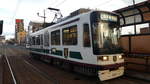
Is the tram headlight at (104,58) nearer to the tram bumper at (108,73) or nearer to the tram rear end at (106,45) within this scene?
the tram rear end at (106,45)

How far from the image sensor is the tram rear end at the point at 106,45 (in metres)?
7.65

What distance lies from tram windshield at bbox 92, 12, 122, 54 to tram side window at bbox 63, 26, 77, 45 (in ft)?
5.88

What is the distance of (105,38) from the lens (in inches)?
311

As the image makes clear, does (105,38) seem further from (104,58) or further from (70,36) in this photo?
(70,36)

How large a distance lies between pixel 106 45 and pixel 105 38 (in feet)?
1.04

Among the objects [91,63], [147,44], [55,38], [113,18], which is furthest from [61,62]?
[147,44]

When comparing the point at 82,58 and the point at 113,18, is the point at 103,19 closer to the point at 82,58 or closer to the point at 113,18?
the point at 113,18

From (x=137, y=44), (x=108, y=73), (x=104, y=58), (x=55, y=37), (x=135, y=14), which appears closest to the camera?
(x=104, y=58)

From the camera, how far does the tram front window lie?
25.3 ft

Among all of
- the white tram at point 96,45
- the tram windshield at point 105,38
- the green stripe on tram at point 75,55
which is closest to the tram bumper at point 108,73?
the white tram at point 96,45

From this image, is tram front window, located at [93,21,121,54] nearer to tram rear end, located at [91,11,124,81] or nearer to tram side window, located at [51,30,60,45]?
tram rear end, located at [91,11,124,81]

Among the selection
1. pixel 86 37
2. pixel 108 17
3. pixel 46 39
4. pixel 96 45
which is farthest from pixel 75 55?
pixel 46 39

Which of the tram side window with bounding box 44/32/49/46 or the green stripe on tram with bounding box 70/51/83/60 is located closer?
the green stripe on tram with bounding box 70/51/83/60

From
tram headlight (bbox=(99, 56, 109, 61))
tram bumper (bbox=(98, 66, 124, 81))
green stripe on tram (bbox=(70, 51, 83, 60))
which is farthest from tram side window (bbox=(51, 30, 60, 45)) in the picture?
tram bumper (bbox=(98, 66, 124, 81))
